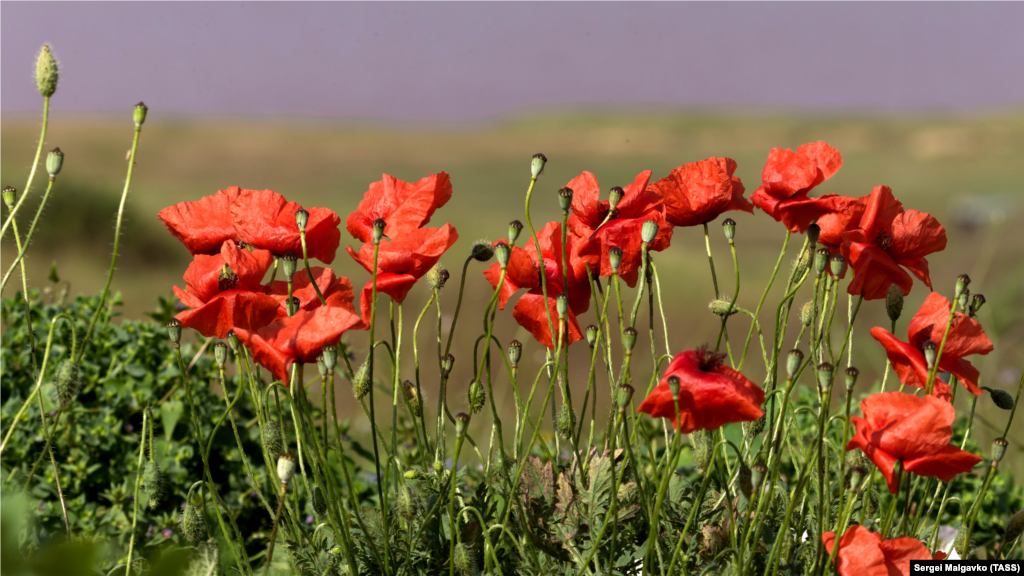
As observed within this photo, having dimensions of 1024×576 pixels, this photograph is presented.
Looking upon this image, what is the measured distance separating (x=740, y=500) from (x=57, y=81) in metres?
1.48

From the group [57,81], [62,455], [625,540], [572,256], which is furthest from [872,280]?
[62,455]

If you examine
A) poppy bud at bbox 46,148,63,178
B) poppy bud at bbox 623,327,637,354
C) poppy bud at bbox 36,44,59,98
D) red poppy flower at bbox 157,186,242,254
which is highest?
poppy bud at bbox 36,44,59,98

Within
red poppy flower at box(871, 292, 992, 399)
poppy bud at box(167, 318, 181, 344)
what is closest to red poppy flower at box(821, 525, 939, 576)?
red poppy flower at box(871, 292, 992, 399)

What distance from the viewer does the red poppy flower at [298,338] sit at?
1.17m

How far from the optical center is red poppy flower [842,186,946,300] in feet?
4.60

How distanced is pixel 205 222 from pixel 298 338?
0.46 metres

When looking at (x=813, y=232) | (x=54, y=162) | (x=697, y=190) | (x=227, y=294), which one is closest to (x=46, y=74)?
(x=54, y=162)

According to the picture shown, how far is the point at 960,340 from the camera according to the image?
132 centimetres

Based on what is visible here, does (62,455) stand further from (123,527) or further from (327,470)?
(327,470)

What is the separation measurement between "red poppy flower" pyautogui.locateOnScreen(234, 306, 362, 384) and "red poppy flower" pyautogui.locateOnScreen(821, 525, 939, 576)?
2.60 feet

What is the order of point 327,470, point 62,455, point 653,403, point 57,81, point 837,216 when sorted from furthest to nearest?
point 62,455 → point 837,216 → point 57,81 → point 327,470 → point 653,403

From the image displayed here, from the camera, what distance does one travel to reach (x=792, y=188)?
1.54m

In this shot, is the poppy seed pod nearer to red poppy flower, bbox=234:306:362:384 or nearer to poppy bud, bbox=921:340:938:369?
red poppy flower, bbox=234:306:362:384

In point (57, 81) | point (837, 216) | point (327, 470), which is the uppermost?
point (57, 81)
